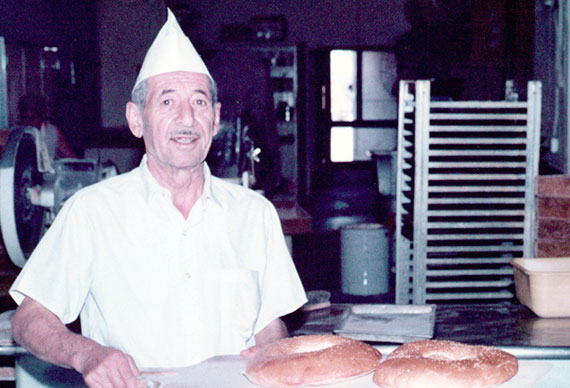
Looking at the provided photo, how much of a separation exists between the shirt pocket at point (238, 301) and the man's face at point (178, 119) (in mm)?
332

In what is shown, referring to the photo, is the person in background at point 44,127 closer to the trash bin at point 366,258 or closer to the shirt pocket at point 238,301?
the trash bin at point 366,258

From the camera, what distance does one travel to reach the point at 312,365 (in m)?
1.39

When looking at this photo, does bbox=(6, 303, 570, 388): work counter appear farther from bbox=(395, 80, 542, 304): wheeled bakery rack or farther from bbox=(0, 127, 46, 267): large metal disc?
bbox=(395, 80, 542, 304): wheeled bakery rack

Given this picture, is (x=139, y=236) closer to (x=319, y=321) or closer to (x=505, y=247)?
(x=319, y=321)

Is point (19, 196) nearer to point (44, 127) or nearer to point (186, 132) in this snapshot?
point (186, 132)

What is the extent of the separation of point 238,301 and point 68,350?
509 mm

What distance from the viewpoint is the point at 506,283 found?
4.22 meters

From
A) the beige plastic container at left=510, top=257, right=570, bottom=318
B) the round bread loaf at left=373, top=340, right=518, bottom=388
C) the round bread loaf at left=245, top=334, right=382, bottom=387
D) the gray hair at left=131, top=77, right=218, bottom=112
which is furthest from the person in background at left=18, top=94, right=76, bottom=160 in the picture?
the round bread loaf at left=373, top=340, right=518, bottom=388

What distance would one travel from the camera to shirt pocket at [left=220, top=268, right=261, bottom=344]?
195 cm

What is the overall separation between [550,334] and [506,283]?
2104 millimetres

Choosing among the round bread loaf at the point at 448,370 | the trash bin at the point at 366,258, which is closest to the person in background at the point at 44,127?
the trash bin at the point at 366,258

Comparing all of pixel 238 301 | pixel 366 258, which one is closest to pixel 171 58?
pixel 238 301

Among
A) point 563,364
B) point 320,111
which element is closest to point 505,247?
point 563,364

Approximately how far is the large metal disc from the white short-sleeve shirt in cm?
80
